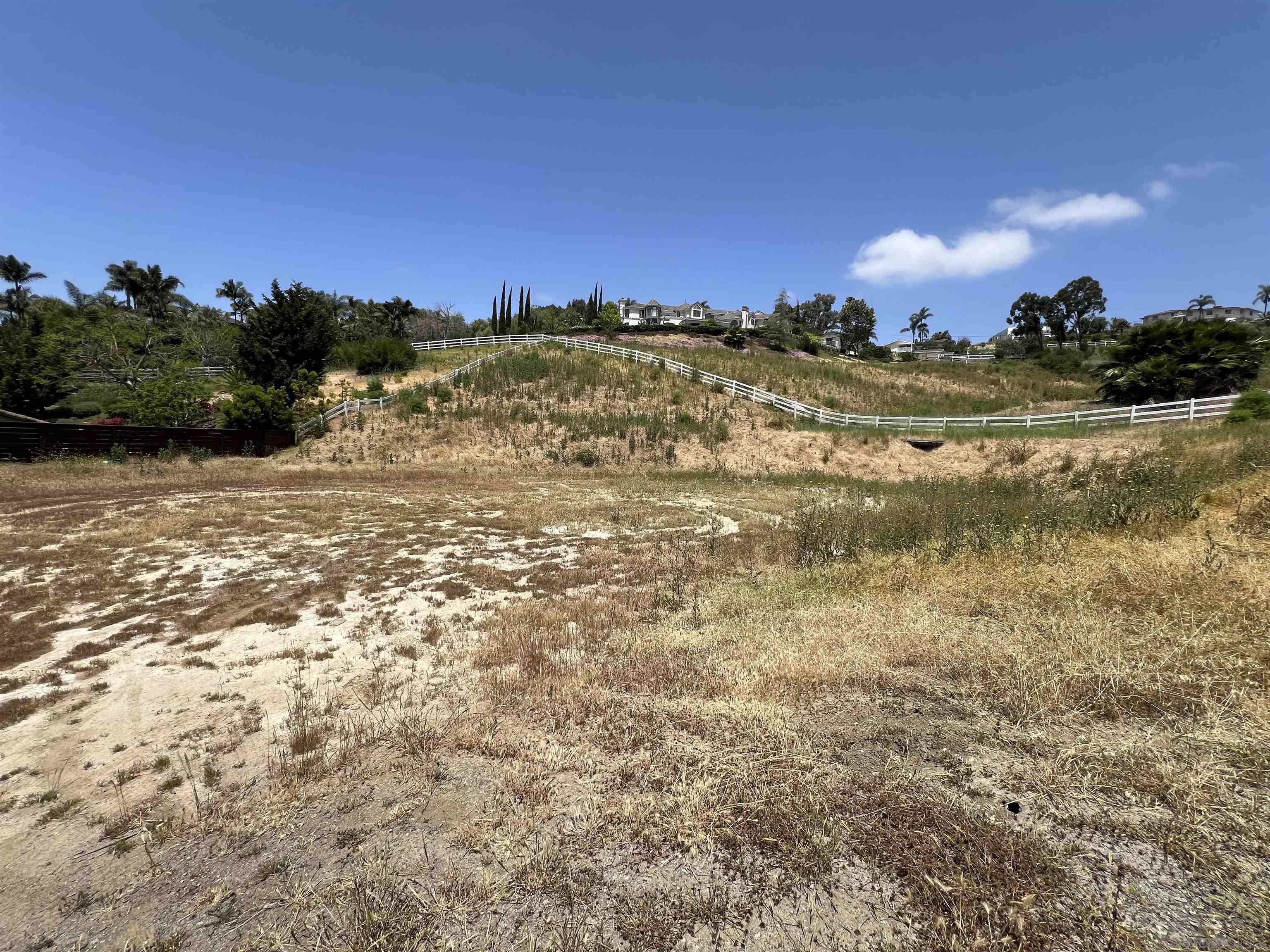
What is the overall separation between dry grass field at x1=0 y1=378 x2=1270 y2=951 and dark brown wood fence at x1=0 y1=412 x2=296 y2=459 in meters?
16.2

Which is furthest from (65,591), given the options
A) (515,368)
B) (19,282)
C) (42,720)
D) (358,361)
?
(19,282)

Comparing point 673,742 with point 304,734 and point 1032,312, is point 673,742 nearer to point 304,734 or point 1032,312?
point 304,734

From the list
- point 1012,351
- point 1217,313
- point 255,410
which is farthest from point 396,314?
point 1217,313

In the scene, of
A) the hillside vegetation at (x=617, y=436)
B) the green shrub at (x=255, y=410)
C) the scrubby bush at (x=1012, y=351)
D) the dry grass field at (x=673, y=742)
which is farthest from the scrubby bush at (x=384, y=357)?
the scrubby bush at (x=1012, y=351)

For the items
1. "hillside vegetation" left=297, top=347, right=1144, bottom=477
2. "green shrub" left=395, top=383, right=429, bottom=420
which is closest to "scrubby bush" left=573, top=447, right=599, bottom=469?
"hillside vegetation" left=297, top=347, right=1144, bottom=477

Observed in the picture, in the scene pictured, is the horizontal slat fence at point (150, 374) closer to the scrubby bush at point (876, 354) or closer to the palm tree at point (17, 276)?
the palm tree at point (17, 276)

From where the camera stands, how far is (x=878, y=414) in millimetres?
32188

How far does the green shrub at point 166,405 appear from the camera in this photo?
24.6 metres

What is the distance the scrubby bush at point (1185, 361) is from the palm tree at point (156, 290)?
9126 cm

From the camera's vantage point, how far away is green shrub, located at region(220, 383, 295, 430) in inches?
950

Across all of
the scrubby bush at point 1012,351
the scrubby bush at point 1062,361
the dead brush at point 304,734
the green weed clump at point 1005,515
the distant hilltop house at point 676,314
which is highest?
the distant hilltop house at point 676,314

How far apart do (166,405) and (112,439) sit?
4290mm

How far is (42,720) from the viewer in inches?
176

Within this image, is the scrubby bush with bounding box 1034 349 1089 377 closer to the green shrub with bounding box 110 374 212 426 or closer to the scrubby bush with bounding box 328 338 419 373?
the scrubby bush with bounding box 328 338 419 373
